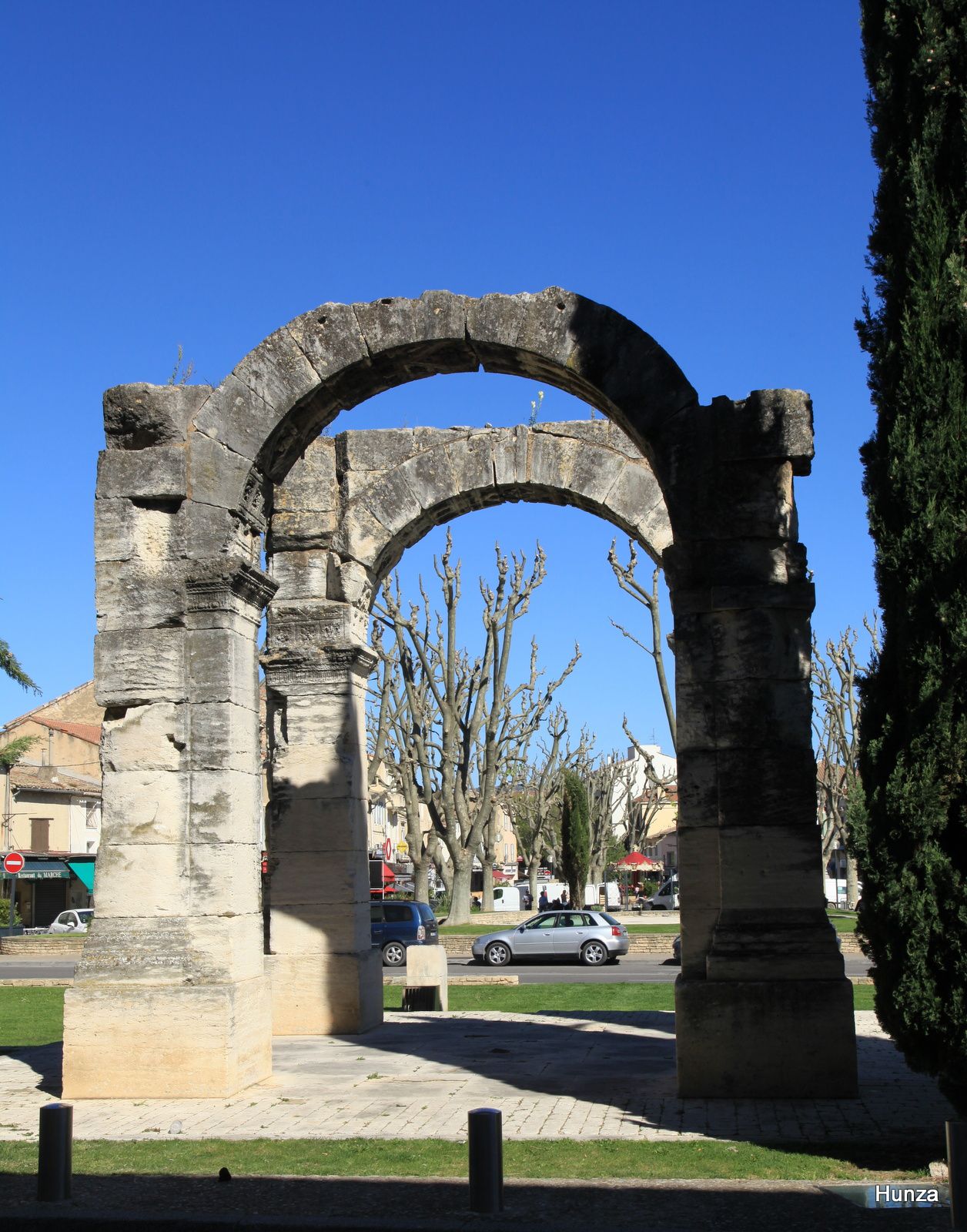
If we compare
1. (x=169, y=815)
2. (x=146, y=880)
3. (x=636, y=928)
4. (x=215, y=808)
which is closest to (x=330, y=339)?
(x=215, y=808)

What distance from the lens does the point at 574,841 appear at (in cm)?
3956

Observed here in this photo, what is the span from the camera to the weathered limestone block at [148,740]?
9453 mm

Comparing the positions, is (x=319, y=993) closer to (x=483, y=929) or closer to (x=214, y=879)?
(x=214, y=879)

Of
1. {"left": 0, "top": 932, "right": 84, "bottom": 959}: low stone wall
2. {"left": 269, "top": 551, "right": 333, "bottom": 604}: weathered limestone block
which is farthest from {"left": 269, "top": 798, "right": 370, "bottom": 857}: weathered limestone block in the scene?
{"left": 0, "top": 932, "right": 84, "bottom": 959}: low stone wall

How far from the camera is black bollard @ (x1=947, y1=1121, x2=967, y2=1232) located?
5.21m

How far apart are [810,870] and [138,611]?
520 centimetres

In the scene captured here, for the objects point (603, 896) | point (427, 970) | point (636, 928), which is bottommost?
point (603, 896)

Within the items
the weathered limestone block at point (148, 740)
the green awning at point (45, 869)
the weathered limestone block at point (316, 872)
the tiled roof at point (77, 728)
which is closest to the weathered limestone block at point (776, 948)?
the weathered limestone block at point (148, 740)

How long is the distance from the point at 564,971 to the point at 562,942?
1.71 metres

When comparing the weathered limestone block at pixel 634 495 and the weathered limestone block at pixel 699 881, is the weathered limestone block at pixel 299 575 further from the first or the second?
the weathered limestone block at pixel 699 881

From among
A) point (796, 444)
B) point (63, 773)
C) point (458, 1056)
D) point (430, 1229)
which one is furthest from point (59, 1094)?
point (63, 773)

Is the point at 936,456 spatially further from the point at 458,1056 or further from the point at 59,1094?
the point at 59,1094

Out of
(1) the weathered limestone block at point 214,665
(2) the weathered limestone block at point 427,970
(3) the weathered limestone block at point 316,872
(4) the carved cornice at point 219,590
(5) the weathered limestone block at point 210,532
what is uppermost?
(5) the weathered limestone block at point 210,532

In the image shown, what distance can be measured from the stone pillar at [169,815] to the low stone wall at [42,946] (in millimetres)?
22729
